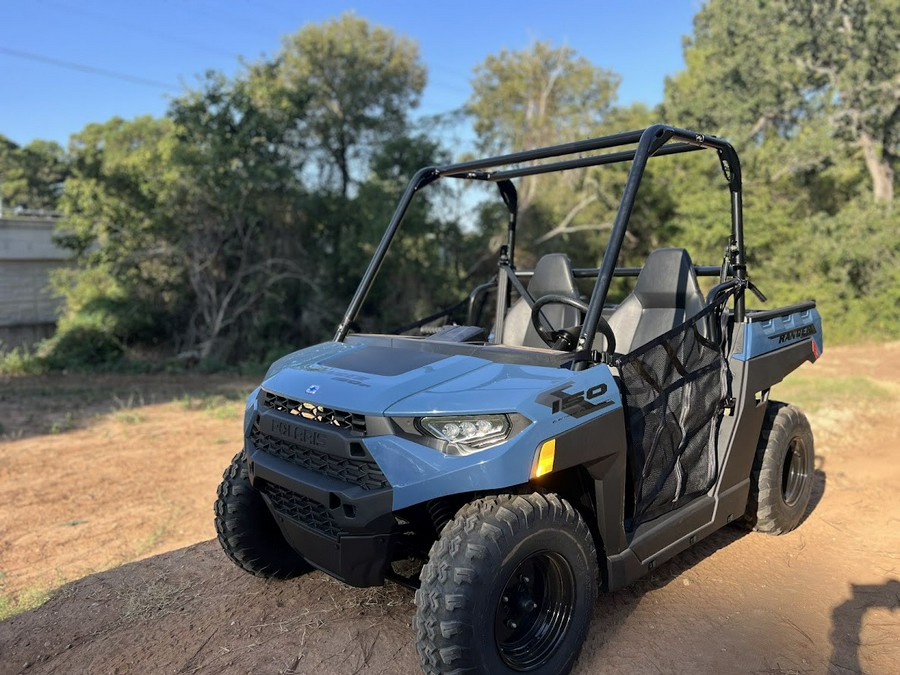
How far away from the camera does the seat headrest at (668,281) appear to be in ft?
13.1

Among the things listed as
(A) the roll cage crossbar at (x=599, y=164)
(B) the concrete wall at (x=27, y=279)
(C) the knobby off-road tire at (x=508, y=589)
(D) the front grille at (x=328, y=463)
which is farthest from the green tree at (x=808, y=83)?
(D) the front grille at (x=328, y=463)

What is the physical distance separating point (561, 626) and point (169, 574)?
2.35 meters

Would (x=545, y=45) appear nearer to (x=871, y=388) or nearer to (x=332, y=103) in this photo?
(x=332, y=103)

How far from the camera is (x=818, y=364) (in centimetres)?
1295

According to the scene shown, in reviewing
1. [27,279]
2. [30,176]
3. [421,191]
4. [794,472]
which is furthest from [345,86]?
[794,472]

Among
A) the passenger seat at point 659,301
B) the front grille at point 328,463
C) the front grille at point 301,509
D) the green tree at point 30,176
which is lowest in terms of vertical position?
the front grille at point 301,509

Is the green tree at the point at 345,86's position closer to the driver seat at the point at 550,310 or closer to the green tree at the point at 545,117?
the green tree at the point at 545,117

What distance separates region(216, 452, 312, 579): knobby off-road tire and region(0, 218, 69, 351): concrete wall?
50.3 ft

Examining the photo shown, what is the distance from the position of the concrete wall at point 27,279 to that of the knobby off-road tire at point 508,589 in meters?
16.8

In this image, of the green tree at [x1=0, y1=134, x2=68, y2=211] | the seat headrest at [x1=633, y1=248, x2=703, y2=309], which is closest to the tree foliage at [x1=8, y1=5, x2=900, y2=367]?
the green tree at [x1=0, y1=134, x2=68, y2=211]

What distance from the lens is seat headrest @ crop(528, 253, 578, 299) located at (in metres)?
4.45

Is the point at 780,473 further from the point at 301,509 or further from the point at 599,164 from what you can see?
the point at 301,509

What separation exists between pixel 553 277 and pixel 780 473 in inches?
73.0

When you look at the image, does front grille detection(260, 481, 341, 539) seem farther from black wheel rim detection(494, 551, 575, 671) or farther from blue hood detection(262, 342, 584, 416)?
black wheel rim detection(494, 551, 575, 671)
